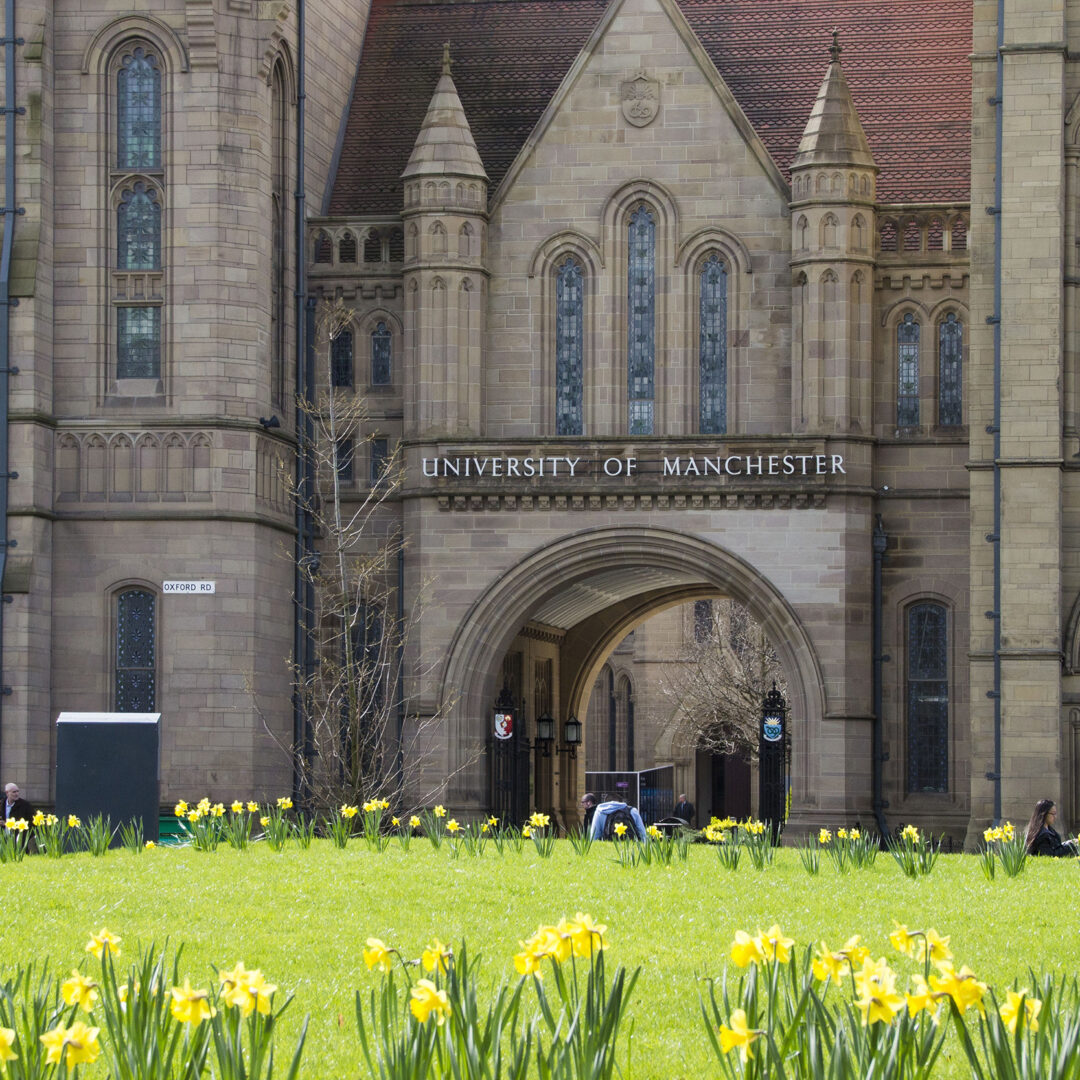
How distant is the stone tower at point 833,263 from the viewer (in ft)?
113

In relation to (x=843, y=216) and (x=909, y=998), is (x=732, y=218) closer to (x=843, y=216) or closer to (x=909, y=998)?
(x=843, y=216)

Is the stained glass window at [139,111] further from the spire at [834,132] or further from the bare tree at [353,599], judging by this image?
the spire at [834,132]

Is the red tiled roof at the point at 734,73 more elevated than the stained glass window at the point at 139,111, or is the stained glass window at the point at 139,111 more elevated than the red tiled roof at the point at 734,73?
the red tiled roof at the point at 734,73

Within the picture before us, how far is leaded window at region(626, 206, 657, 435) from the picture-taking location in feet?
117

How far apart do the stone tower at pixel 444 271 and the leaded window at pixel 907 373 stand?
626cm

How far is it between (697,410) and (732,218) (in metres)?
2.92

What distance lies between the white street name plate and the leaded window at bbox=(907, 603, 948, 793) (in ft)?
33.3

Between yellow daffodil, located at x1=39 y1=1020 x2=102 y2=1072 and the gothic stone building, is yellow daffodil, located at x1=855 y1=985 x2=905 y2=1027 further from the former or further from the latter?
the gothic stone building

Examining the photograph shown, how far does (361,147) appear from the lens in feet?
129

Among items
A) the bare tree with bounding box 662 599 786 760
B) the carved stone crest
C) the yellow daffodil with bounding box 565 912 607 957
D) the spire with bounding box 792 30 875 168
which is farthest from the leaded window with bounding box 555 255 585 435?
the yellow daffodil with bounding box 565 912 607 957

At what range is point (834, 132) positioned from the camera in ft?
113

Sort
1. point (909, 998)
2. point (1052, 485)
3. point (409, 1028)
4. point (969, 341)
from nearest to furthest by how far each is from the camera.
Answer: point (909, 998) → point (409, 1028) → point (1052, 485) → point (969, 341)

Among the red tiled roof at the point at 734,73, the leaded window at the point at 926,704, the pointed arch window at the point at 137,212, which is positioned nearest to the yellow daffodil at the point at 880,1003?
the leaded window at the point at 926,704

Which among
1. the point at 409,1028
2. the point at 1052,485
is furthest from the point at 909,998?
the point at 1052,485
